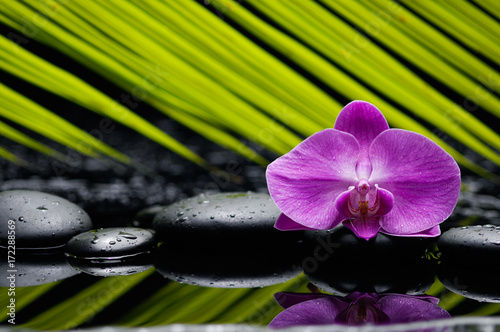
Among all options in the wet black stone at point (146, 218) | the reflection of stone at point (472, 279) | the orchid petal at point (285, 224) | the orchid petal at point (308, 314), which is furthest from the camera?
the wet black stone at point (146, 218)

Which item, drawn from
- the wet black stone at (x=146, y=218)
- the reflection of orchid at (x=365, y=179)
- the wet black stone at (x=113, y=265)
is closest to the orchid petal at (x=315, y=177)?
the reflection of orchid at (x=365, y=179)

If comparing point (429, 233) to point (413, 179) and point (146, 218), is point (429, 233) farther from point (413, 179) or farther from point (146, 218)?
point (146, 218)

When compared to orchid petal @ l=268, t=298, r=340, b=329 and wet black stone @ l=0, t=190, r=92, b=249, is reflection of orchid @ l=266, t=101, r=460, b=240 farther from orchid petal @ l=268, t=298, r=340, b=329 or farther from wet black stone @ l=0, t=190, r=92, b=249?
wet black stone @ l=0, t=190, r=92, b=249

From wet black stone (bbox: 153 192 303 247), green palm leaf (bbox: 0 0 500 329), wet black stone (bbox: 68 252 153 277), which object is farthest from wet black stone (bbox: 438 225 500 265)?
wet black stone (bbox: 68 252 153 277)

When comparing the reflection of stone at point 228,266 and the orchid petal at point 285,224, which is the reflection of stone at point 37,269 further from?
the orchid petal at point 285,224

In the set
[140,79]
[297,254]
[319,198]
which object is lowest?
[297,254]

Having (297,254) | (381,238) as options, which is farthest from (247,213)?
(381,238)

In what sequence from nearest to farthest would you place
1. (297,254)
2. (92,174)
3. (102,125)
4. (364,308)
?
(364,308) → (297,254) → (102,125) → (92,174)

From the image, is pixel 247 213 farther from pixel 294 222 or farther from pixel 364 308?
pixel 364 308
